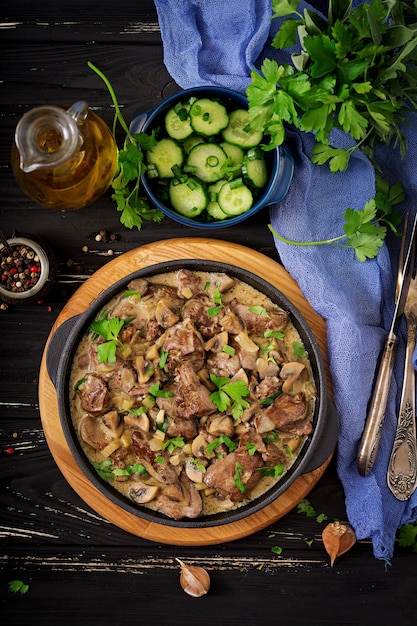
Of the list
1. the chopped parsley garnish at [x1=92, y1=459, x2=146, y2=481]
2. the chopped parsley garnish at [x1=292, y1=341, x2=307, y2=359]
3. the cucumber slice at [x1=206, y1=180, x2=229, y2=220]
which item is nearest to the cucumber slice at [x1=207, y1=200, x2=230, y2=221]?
the cucumber slice at [x1=206, y1=180, x2=229, y2=220]

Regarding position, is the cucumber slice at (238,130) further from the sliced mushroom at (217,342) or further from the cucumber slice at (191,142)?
the sliced mushroom at (217,342)

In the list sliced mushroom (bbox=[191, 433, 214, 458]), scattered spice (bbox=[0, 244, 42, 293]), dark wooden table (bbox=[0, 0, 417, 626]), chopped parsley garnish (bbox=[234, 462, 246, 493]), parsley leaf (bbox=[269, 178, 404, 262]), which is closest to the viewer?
chopped parsley garnish (bbox=[234, 462, 246, 493])

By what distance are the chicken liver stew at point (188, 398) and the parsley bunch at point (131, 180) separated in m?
0.48

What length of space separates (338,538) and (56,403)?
182cm

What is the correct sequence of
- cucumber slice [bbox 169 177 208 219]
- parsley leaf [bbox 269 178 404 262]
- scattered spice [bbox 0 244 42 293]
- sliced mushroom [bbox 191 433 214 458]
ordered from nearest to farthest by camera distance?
1. sliced mushroom [bbox 191 433 214 458]
2. parsley leaf [bbox 269 178 404 262]
3. cucumber slice [bbox 169 177 208 219]
4. scattered spice [bbox 0 244 42 293]

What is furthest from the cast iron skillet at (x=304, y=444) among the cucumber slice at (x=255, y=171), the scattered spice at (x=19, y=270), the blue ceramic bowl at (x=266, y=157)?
the cucumber slice at (x=255, y=171)

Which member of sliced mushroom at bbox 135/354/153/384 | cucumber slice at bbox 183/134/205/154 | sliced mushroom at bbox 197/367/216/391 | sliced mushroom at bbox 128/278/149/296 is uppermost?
cucumber slice at bbox 183/134/205/154

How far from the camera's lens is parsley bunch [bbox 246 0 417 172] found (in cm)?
325

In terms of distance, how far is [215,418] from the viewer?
3.45 meters

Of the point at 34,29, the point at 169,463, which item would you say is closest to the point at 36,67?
the point at 34,29

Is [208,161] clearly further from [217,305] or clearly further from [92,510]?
[92,510]

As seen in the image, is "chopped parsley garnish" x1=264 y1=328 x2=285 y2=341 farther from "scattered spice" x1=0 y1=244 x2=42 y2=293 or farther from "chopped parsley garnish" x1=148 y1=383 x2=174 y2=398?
"scattered spice" x1=0 y1=244 x2=42 y2=293

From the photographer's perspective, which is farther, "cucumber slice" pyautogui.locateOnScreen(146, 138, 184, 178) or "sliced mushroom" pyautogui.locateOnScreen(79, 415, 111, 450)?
"cucumber slice" pyautogui.locateOnScreen(146, 138, 184, 178)

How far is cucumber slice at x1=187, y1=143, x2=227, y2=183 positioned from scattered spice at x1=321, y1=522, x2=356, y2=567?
215 centimetres
